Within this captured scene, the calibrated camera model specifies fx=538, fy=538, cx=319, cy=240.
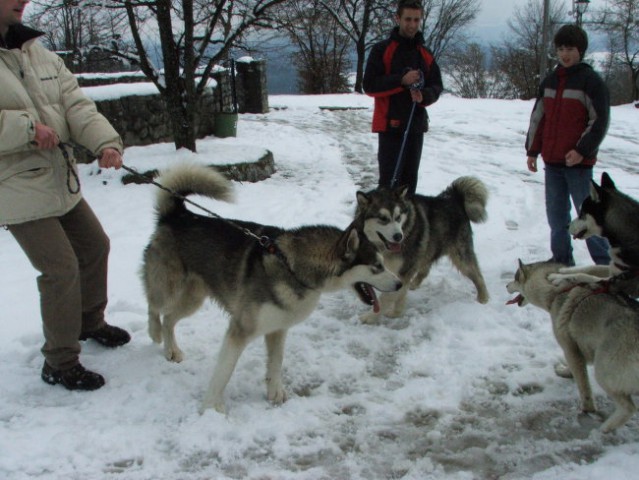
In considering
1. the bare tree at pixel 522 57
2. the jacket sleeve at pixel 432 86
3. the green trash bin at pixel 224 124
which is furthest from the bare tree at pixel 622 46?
the jacket sleeve at pixel 432 86

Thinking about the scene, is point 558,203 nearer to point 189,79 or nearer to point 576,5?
point 189,79

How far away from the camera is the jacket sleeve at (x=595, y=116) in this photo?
4.05m

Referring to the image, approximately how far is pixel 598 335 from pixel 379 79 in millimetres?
2907

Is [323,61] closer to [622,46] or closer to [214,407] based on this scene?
[622,46]

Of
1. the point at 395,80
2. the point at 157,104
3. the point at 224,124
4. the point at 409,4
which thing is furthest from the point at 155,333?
the point at 224,124

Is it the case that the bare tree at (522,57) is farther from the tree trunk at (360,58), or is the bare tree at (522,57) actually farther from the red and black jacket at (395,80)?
the red and black jacket at (395,80)

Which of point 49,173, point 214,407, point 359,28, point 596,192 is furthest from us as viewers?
point 359,28

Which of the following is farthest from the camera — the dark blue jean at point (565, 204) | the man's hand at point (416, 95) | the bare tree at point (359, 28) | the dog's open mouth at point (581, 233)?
the bare tree at point (359, 28)

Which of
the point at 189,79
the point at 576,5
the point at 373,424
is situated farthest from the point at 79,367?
the point at 576,5

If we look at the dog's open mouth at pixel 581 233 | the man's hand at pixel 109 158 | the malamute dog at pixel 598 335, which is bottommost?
the malamute dog at pixel 598 335

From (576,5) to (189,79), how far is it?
15.8 meters

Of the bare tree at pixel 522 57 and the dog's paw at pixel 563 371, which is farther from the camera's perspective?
the bare tree at pixel 522 57

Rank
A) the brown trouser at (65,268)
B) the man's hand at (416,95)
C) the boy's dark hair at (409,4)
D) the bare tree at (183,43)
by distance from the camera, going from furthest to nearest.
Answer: the bare tree at (183,43)
the man's hand at (416,95)
the boy's dark hair at (409,4)
the brown trouser at (65,268)

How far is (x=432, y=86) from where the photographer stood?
491 centimetres
